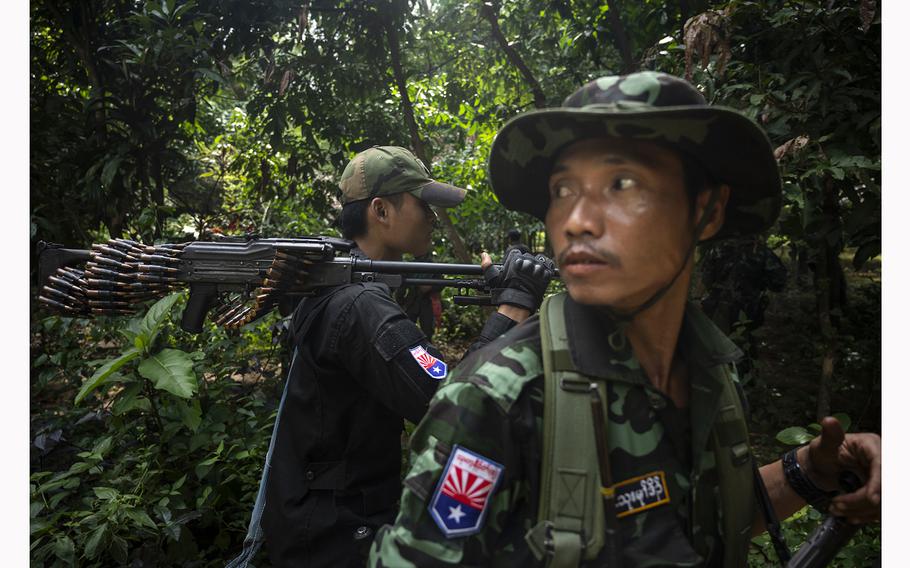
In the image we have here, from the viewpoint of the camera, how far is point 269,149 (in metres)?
6.44

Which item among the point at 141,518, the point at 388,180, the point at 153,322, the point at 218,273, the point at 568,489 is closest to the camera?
the point at 568,489

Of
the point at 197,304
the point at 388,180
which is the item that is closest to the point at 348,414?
the point at 197,304

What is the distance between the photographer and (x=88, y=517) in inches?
118

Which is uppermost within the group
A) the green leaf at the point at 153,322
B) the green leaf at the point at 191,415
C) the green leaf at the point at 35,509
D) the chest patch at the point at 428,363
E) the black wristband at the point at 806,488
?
the chest patch at the point at 428,363

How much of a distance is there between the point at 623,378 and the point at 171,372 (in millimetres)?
2520

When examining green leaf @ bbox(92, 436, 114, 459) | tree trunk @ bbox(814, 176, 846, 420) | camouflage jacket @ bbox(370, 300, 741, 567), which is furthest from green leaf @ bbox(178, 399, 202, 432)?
tree trunk @ bbox(814, 176, 846, 420)

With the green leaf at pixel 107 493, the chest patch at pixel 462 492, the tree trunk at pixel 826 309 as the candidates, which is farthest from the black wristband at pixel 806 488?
the green leaf at pixel 107 493

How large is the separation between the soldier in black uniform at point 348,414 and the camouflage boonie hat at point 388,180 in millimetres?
559

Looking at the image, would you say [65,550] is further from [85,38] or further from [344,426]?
[85,38]

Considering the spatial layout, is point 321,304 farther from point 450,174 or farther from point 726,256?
point 450,174

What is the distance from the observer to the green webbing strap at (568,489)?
1.12 meters

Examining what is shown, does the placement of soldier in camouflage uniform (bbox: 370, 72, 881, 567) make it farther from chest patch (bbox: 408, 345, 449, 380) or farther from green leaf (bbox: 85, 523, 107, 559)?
green leaf (bbox: 85, 523, 107, 559)

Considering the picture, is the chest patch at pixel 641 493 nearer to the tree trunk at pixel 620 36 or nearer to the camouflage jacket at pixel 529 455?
the camouflage jacket at pixel 529 455

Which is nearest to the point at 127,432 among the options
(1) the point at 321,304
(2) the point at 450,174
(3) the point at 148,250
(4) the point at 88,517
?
(4) the point at 88,517
